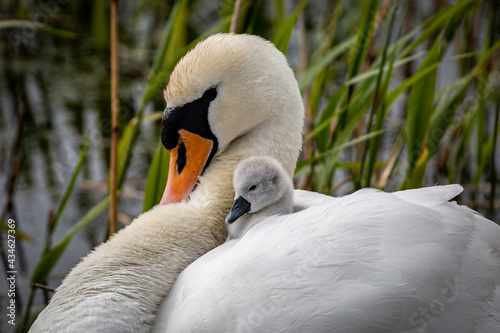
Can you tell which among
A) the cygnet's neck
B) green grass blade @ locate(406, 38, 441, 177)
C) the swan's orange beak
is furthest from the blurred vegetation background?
the cygnet's neck

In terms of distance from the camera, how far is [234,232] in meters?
2.20

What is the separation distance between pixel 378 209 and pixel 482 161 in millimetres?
1454

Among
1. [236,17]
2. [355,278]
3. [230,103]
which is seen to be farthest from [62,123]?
[355,278]

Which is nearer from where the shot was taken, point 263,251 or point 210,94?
point 263,251

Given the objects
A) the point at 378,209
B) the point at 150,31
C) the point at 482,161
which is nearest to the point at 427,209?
the point at 378,209

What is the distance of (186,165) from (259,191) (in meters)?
0.34

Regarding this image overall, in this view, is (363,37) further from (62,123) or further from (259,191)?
(62,123)

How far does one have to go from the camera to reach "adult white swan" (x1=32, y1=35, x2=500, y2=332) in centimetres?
178

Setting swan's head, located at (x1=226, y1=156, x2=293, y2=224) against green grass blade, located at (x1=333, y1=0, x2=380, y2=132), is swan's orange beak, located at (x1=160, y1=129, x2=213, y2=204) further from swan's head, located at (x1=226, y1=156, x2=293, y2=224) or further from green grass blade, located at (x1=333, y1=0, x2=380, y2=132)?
green grass blade, located at (x1=333, y1=0, x2=380, y2=132)

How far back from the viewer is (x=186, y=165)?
2.37 metres

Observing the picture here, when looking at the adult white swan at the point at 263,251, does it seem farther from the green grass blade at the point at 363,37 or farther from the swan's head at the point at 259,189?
the green grass blade at the point at 363,37

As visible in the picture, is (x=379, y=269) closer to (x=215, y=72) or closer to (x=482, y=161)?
(x=215, y=72)

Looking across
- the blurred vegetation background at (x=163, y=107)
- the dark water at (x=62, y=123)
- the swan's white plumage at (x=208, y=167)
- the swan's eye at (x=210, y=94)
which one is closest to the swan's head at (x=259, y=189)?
the swan's white plumage at (x=208, y=167)

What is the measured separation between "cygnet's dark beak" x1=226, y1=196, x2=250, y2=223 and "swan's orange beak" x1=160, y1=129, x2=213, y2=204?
27cm
